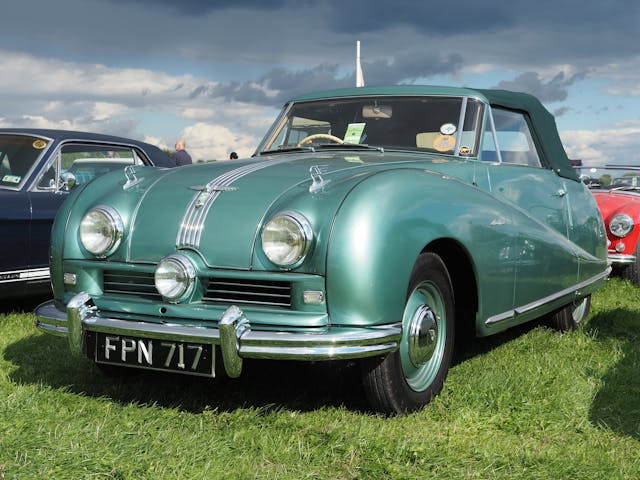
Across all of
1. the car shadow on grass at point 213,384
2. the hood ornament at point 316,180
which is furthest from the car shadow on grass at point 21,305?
the hood ornament at point 316,180

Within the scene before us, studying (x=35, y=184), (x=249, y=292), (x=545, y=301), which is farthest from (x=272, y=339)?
(x=35, y=184)

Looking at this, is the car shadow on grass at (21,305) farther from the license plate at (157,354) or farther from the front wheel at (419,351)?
the front wheel at (419,351)

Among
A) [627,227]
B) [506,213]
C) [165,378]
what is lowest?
[165,378]

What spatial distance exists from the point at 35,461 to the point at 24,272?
315 centimetres

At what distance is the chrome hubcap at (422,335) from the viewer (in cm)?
351

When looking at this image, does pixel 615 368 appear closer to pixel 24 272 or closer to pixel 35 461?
pixel 35 461

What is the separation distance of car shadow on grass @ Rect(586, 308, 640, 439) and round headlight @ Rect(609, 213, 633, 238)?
1904 mm

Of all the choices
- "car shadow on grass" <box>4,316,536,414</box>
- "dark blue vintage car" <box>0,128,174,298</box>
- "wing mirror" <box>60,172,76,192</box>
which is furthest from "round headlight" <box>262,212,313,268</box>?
"wing mirror" <box>60,172,76,192</box>

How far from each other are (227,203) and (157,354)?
0.71 metres

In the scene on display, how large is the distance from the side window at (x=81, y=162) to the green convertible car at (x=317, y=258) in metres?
2.26

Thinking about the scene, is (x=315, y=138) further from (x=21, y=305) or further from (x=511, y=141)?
(x=21, y=305)

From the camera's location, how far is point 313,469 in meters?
2.91

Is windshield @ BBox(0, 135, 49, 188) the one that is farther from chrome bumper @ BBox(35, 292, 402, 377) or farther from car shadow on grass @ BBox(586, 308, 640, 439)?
car shadow on grass @ BBox(586, 308, 640, 439)

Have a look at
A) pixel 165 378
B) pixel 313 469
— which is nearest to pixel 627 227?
pixel 165 378
